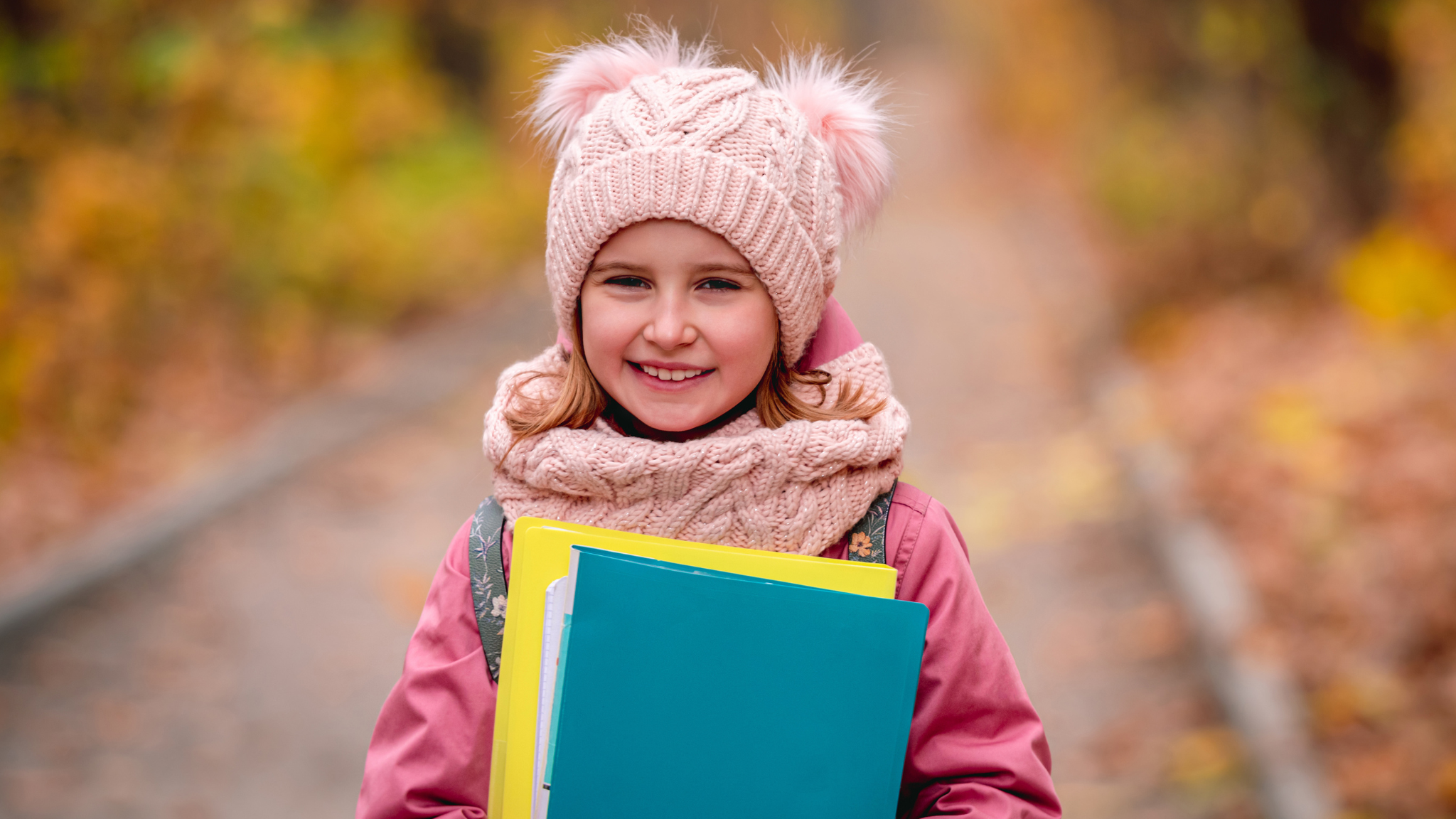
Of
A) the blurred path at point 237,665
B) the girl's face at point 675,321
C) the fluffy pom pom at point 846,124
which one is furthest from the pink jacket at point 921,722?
the blurred path at point 237,665

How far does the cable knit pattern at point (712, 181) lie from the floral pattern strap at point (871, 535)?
0.94ft

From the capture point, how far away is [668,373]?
176cm

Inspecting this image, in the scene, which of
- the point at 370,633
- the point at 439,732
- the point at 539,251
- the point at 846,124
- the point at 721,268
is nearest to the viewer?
the point at 439,732

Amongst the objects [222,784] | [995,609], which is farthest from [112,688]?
[995,609]

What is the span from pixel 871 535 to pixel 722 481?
0.76ft

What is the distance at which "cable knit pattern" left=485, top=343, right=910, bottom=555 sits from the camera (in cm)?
170

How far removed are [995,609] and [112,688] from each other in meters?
3.57

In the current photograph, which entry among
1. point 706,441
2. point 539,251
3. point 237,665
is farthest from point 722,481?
point 539,251

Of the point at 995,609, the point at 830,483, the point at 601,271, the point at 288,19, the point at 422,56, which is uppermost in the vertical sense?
the point at 422,56

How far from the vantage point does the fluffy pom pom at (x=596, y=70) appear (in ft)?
6.29

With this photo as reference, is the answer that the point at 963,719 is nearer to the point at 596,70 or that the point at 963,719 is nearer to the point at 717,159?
the point at 717,159

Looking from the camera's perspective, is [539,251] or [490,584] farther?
[539,251]

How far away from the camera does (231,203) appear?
7.72m

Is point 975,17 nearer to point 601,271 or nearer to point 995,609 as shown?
point 995,609
